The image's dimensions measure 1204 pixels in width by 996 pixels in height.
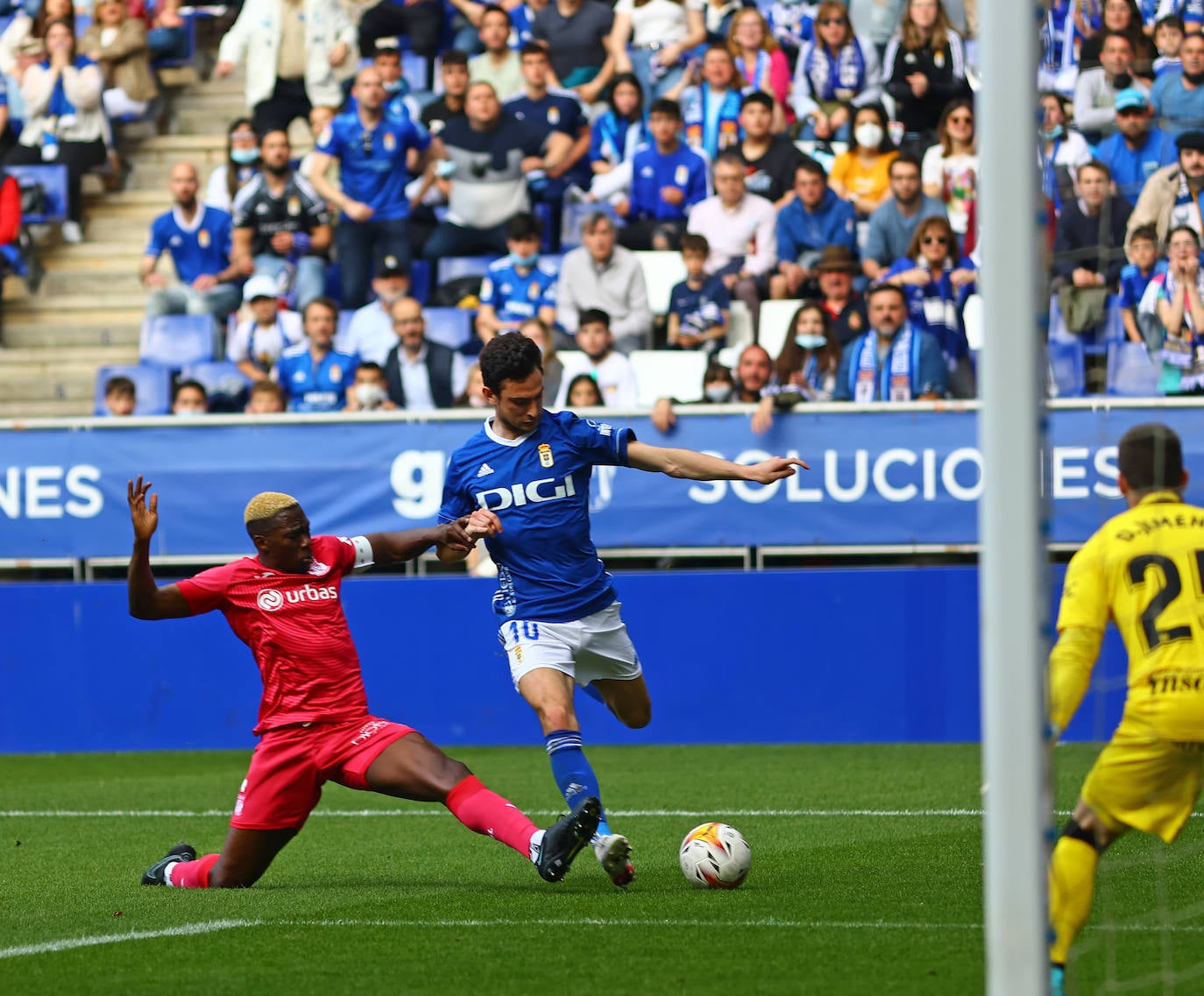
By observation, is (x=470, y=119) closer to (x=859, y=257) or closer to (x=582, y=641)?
(x=859, y=257)

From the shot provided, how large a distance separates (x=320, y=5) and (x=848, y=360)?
7.40 m

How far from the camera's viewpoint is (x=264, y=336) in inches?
609

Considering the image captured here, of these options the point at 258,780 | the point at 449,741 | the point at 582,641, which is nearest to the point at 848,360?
the point at 449,741

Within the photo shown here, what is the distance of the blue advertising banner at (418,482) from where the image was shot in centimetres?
1259

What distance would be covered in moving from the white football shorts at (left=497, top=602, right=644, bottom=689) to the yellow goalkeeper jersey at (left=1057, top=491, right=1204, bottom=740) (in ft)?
8.46

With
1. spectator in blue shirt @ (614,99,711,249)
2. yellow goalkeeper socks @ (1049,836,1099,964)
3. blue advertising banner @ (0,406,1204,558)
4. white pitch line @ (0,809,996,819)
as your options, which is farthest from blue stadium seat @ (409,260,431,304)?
yellow goalkeeper socks @ (1049,836,1099,964)

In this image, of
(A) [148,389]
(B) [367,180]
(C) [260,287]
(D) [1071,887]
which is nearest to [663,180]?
(B) [367,180]

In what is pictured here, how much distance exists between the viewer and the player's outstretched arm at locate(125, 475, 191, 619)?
6.90m

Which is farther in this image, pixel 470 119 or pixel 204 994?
pixel 470 119

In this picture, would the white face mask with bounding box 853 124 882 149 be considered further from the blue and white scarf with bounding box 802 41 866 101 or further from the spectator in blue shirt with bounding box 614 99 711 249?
the spectator in blue shirt with bounding box 614 99 711 249

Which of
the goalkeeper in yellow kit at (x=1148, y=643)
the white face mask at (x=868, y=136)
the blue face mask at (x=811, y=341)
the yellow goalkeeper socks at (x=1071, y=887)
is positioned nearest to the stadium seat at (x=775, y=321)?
the blue face mask at (x=811, y=341)

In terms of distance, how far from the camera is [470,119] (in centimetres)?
1609

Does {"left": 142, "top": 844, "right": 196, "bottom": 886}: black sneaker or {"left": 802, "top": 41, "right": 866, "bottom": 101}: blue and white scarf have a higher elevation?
{"left": 802, "top": 41, "right": 866, "bottom": 101}: blue and white scarf

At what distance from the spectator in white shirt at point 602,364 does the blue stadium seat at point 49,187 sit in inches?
255
